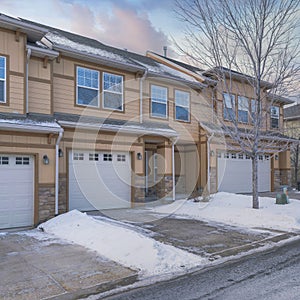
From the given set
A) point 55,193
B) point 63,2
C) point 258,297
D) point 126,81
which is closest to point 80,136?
point 55,193

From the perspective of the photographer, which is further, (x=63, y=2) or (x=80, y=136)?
(x=80, y=136)

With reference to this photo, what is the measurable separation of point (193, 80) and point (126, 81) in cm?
402

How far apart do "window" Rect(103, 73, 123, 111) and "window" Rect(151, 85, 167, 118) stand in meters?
1.78

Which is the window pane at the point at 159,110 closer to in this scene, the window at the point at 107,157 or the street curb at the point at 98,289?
the window at the point at 107,157

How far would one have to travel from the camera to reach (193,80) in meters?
16.2

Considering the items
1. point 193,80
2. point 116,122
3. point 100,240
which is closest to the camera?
point 100,240

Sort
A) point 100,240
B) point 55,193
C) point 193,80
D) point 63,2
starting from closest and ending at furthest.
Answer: point 100,240 → point 55,193 → point 63,2 → point 193,80

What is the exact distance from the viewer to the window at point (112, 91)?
516 inches

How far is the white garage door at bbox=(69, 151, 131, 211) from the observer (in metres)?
12.0

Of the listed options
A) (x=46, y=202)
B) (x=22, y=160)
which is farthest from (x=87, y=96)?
(x=46, y=202)

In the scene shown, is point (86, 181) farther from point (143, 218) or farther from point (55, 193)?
point (143, 218)

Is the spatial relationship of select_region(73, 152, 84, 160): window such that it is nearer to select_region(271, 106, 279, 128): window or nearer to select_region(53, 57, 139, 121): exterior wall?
select_region(53, 57, 139, 121): exterior wall

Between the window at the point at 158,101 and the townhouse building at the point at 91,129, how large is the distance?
0.05 meters

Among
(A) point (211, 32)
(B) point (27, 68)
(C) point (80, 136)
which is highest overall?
(A) point (211, 32)
